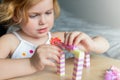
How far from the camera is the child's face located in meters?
0.95

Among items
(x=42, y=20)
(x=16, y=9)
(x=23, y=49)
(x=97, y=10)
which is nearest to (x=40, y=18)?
(x=42, y=20)

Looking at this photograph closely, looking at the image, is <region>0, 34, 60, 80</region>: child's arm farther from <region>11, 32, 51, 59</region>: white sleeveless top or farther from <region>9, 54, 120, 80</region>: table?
<region>11, 32, 51, 59</region>: white sleeveless top

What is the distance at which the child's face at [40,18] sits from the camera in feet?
3.11

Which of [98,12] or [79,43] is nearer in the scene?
[79,43]

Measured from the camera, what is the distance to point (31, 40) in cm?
113

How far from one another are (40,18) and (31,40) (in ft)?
0.66

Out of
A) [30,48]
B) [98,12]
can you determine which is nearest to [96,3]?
[98,12]

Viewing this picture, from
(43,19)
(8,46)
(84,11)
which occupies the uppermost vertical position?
(43,19)

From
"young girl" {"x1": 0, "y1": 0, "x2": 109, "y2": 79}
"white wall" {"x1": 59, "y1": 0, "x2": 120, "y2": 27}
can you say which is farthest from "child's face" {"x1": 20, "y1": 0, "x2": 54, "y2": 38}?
"white wall" {"x1": 59, "y1": 0, "x2": 120, "y2": 27}

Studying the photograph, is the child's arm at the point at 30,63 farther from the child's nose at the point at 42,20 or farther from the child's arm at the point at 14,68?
the child's nose at the point at 42,20

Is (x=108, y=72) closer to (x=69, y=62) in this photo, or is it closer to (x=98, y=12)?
(x=69, y=62)

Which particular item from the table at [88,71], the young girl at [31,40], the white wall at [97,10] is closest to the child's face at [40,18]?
the young girl at [31,40]

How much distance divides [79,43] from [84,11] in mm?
1836

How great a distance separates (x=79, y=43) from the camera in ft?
3.11
